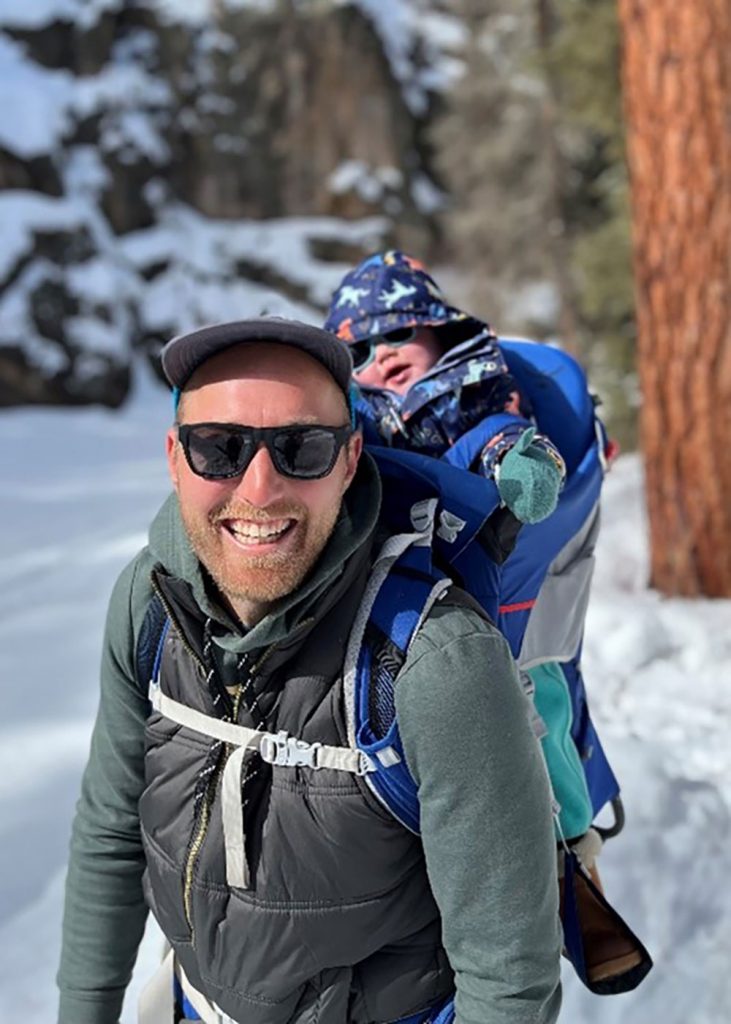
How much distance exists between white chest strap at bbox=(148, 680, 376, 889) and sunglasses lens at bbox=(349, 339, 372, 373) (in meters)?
1.25

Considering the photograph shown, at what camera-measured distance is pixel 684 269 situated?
5.10 meters

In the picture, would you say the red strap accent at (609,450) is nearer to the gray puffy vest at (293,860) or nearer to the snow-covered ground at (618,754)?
the gray puffy vest at (293,860)

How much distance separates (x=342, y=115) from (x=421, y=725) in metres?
28.6

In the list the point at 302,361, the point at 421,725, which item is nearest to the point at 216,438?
the point at 302,361

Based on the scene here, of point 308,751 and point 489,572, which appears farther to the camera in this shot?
point 489,572

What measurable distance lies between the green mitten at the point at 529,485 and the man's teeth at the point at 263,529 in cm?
49

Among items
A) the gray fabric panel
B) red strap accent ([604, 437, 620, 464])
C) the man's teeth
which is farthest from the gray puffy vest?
red strap accent ([604, 437, 620, 464])

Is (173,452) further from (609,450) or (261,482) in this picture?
(609,450)

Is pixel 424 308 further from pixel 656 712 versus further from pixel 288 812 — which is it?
pixel 656 712

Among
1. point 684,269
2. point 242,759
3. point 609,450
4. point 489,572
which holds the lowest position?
point 242,759

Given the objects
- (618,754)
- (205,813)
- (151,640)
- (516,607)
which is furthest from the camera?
(618,754)

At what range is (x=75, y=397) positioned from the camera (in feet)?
66.2

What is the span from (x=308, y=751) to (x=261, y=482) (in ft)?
1.41

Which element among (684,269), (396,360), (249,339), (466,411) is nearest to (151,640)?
(249,339)
